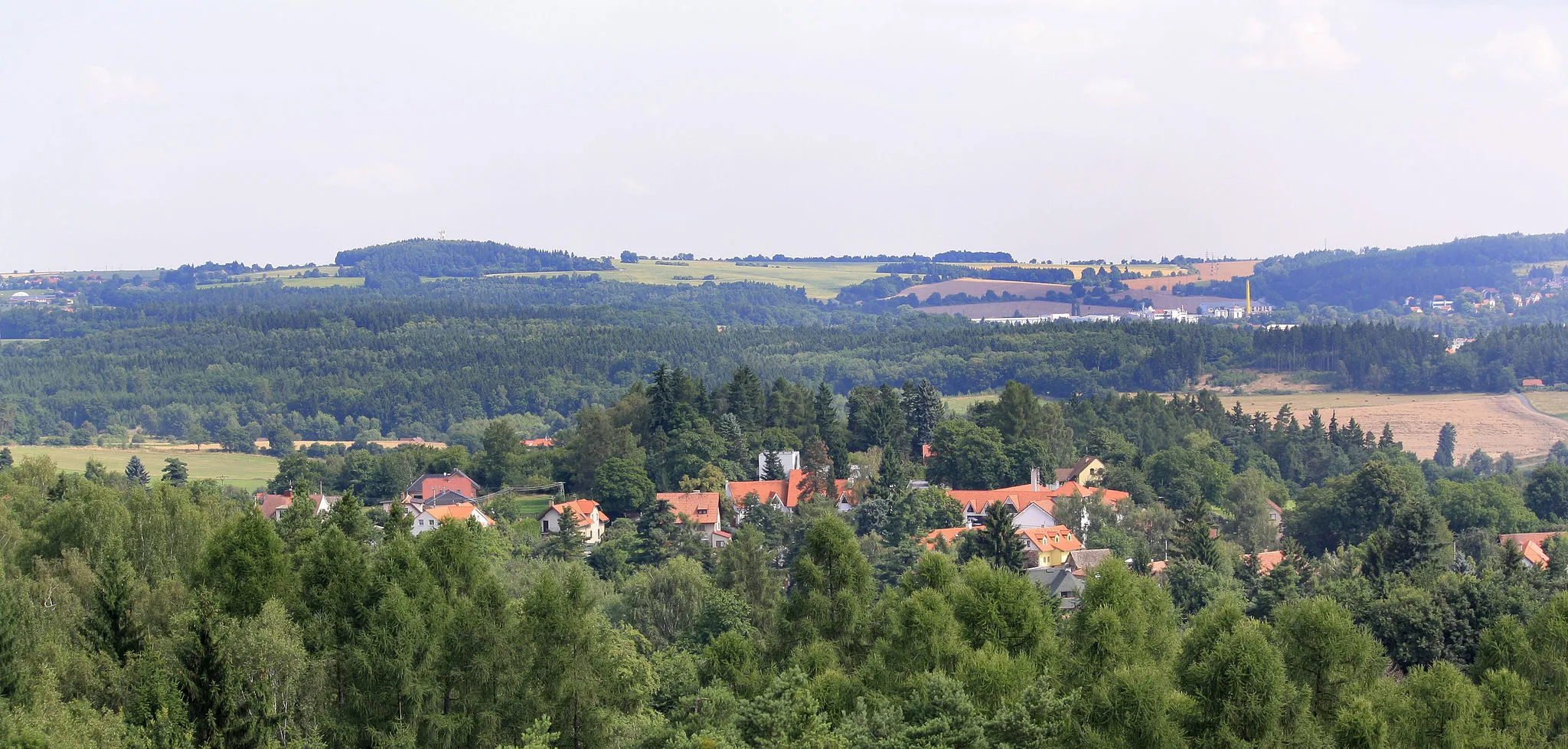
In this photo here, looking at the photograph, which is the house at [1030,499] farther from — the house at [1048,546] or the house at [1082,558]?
the house at [1082,558]

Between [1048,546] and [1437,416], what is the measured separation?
8556 cm

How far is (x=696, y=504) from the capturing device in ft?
262

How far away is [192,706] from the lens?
102ft

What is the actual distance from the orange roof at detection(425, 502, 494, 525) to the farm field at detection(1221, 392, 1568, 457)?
81.3 m

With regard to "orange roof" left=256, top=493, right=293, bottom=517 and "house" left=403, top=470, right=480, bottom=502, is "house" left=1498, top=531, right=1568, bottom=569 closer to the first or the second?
"house" left=403, top=470, right=480, bottom=502

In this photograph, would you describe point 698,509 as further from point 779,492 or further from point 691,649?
point 691,649

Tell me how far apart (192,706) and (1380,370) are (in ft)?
507

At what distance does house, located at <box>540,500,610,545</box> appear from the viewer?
77.3 meters

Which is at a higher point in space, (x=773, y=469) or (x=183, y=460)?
(x=773, y=469)

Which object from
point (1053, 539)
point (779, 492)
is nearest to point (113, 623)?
point (1053, 539)

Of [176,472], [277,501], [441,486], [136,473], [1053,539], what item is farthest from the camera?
[176,472]

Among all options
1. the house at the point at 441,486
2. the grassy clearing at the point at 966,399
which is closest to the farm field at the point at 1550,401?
the grassy clearing at the point at 966,399

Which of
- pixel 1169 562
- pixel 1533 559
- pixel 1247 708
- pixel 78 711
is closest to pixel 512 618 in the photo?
pixel 78 711

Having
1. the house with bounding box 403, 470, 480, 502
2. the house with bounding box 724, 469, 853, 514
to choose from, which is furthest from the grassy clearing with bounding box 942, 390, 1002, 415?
the house with bounding box 403, 470, 480, 502
